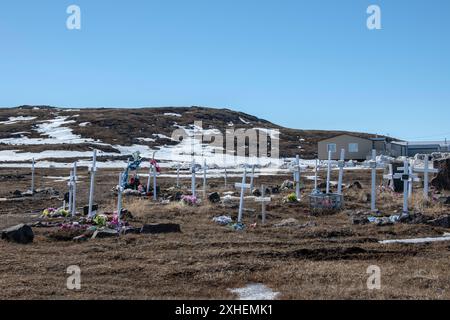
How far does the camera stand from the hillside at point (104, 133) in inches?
2960

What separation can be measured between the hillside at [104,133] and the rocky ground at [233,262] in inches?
2169

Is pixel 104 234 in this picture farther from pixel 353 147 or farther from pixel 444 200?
pixel 353 147

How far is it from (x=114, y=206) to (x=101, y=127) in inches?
3067

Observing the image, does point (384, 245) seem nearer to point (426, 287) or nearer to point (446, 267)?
point (446, 267)

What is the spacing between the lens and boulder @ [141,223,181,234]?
15.1m

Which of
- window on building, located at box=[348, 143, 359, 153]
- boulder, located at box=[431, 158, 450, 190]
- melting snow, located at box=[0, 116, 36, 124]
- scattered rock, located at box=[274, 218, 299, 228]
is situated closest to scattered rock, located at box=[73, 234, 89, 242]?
scattered rock, located at box=[274, 218, 299, 228]

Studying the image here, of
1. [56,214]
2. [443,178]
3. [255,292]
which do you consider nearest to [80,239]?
[56,214]

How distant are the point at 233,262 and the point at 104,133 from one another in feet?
273

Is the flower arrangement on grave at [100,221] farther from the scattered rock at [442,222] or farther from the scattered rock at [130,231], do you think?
the scattered rock at [442,222]

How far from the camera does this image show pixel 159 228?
15180 mm

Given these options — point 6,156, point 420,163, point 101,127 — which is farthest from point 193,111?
point 420,163

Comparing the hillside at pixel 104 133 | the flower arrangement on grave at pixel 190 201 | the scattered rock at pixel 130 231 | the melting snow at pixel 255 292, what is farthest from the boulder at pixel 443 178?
the hillside at pixel 104 133

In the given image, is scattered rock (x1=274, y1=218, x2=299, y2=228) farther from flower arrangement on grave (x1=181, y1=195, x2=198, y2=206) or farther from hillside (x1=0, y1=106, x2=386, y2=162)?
hillside (x1=0, y1=106, x2=386, y2=162)

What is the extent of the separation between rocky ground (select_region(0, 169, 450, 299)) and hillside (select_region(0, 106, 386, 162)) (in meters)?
55.1
